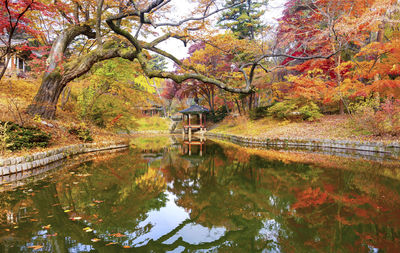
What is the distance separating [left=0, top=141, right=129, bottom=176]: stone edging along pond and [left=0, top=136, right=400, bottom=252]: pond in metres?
0.87

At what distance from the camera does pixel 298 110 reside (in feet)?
49.2

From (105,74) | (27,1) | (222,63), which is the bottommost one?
(105,74)

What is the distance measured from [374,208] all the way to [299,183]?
1494 millimetres

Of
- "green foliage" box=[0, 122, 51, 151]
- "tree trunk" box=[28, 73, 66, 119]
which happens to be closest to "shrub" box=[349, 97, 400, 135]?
"green foliage" box=[0, 122, 51, 151]

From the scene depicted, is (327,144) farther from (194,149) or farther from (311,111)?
(194,149)

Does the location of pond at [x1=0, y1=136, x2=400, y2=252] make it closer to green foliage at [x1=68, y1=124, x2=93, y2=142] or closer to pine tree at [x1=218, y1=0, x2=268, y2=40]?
green foliage at [x1=68, y1=124, x2=93, y2=142]

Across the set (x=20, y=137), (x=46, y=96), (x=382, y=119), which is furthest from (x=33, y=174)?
(x=382, y=119)

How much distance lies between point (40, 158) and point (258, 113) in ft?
51.3

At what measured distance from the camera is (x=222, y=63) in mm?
21125

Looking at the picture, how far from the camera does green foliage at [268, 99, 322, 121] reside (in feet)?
47.5

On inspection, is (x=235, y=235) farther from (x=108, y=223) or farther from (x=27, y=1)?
(x=27, y=1)

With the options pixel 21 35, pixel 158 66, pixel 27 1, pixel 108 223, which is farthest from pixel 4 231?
pixel 158 66

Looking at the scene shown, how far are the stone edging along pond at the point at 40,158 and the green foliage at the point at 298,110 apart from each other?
11451 mm

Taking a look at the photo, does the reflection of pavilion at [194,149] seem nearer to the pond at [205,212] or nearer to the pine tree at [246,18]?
the pond at [205,212]
